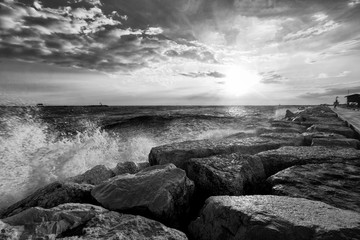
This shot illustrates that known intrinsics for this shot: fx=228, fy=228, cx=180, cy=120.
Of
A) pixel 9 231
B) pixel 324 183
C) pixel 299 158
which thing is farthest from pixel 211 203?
pixel 299 158

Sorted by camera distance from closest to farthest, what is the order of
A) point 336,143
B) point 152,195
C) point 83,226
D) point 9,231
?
point 9,231
point 83,226
point 152,195
point 336,143

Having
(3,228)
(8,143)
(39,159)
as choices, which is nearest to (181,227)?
(3,228)

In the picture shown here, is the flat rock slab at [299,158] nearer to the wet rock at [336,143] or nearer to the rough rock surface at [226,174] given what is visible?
the rough rock surface at [226,174]

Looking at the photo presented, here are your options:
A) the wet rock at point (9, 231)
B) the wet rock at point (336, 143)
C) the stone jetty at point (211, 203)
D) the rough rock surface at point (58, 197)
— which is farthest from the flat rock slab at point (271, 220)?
the wet rock at point (336, 143)

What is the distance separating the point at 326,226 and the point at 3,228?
2810 mm

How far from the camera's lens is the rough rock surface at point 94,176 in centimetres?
420

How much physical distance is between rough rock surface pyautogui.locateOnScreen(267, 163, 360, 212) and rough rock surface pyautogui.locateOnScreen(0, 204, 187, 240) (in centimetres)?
168

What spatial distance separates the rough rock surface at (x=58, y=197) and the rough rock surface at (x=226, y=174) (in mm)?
1494

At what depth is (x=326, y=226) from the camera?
1.90m

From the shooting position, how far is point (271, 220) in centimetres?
204

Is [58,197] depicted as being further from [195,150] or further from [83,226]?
[195,150]

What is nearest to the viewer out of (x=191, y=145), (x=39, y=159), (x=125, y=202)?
(x=125, y=202)

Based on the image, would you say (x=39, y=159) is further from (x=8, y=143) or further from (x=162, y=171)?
(x=162, y=171)

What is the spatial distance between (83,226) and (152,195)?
2.58 ft
